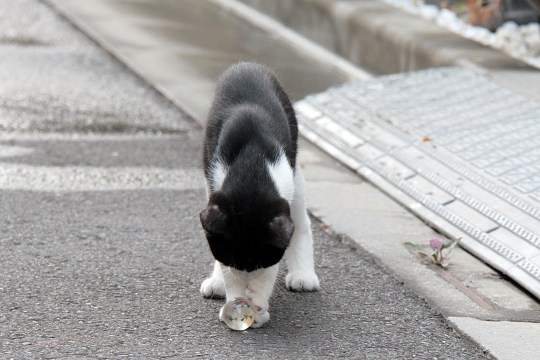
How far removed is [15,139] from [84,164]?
26.8 inches

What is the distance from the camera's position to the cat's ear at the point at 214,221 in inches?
150

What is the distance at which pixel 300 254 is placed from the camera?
466cm

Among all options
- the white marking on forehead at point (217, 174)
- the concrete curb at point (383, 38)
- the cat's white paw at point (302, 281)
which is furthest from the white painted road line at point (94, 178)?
the concrete curb at point (383, 38)

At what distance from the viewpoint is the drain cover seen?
5.27 metres

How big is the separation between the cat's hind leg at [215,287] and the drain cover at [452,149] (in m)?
1.38

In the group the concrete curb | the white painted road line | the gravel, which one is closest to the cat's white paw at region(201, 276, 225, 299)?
the white painted road line

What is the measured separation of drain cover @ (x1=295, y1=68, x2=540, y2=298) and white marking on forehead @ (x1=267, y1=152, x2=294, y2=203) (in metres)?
1.25

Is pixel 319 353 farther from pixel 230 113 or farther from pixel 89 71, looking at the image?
pixel 89 71

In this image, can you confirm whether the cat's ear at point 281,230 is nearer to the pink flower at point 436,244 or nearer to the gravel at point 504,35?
the pink flower at point 436,244

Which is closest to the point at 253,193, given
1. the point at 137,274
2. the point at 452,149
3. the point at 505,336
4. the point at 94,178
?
the point at 137,274

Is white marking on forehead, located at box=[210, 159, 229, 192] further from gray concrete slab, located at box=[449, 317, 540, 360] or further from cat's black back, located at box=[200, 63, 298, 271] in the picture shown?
gray concrete slab, located at box=[449, 317, 540, 360]

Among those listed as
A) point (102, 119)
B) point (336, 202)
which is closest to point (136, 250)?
point (336, 202)

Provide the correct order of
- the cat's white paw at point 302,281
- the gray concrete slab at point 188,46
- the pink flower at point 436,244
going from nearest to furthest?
the cat's white paw at point 302,281
the pink flower at point 436,244
the gray concrete slab at point 188,46

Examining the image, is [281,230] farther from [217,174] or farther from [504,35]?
[504,35]
